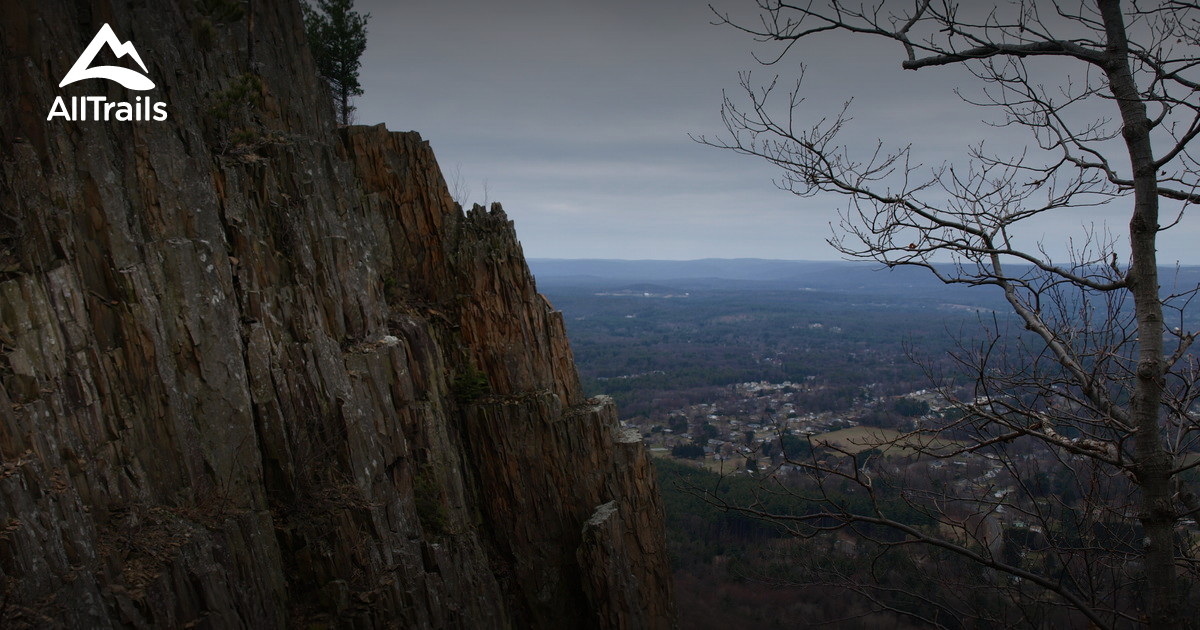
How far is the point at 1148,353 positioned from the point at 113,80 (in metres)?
15.2

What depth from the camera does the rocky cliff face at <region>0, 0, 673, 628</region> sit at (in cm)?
981

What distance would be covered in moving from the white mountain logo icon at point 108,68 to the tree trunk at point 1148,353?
14289 millimetres

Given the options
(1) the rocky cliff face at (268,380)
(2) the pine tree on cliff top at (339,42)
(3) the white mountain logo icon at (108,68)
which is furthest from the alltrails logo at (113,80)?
(2) the pine tree on cliff top at (339,42)

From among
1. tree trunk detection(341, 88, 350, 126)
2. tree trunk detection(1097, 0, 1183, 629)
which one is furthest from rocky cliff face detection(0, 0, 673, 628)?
tree trunk detection(1097, 0, 1183, 629)

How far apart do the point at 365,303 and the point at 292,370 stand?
2.90 metres

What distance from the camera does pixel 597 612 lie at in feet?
59.0

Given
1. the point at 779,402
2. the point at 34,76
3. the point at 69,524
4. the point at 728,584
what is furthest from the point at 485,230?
the point at 779,402

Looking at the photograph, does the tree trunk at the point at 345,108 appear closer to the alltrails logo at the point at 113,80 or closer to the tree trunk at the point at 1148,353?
the alltrails logo at the point at 113,80

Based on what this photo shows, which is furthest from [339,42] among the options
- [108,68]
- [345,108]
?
[108,68]

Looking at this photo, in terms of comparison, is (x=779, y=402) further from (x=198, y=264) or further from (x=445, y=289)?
(x=198, y=264)

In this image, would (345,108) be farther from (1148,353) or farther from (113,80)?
(1148,353)

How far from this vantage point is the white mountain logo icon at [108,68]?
11.2m

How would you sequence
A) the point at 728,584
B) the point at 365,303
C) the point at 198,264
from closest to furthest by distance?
the point at 198,264, the point at 365,303, the point at 728,584

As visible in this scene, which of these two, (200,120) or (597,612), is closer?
(200,120)
